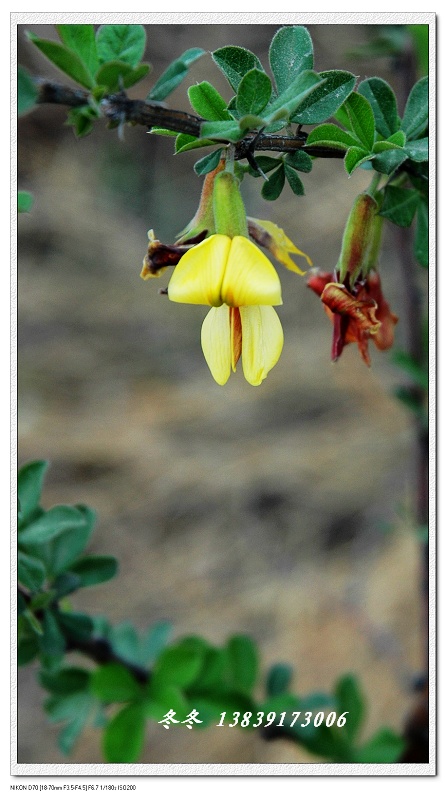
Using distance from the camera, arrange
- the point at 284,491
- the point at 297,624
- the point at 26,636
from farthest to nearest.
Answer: the point at 284,491 < the point at 297,624 < the point at 26,636

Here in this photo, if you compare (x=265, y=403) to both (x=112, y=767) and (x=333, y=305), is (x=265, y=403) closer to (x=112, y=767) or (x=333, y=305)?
(x=112, y=767)

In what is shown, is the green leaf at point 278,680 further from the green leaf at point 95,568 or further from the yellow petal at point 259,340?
the yellow petal at point 259,340

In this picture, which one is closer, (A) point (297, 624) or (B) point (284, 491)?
(A) point (297, 624)

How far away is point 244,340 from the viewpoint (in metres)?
0.35

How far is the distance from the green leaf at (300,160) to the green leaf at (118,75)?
87mm

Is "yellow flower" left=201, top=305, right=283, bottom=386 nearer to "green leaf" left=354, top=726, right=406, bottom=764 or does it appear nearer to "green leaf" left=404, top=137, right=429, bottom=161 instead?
"green leaf" left=404, top=137, right=429, bottom=161

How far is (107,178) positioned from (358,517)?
993 millimetres

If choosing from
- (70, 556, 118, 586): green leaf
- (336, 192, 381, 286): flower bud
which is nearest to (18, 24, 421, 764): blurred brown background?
(70, 556, 118, 586): green leaf

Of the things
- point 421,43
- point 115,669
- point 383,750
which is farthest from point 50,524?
point 421,43

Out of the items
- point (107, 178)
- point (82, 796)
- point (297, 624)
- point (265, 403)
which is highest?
point (107, 178)

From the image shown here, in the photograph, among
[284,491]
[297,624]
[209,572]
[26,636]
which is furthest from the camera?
[284,491]

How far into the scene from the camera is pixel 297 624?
4.62 ft

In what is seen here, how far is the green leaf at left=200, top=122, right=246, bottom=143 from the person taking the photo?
1.00 feet

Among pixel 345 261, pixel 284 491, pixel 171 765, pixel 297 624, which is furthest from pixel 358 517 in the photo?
pixel 345 261
